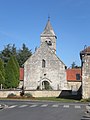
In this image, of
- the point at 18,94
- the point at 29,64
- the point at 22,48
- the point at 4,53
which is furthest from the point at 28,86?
the point at 22,48

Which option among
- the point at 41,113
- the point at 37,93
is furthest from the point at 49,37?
the point at 41,113

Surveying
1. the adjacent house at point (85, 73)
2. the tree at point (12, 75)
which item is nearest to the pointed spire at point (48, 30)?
the tree at point (12, 75)

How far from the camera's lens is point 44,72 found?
6731 centimetres

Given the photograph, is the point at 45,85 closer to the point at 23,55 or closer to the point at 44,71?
the point at 44,71

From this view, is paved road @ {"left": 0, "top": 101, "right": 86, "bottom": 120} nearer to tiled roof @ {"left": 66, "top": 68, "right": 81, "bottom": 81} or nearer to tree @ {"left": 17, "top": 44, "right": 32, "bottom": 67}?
tiled roof @ {"left": 66, "top": 68, "right": 81, "bottom": 81}

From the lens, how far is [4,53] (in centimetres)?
10869

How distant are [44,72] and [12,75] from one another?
7455mm

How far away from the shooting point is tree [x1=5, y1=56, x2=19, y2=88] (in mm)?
69688

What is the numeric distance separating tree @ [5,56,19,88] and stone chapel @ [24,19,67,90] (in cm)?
407

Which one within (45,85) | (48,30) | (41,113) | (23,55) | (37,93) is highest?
(48,30)

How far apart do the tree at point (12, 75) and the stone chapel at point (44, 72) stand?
13.4 ft

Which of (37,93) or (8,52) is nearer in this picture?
(37,93)

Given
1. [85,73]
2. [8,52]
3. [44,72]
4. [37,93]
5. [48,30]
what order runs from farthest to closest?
1. [8,52]
2. [48,30]
3. [44,72]
4. [37,93]
5. [85,73]

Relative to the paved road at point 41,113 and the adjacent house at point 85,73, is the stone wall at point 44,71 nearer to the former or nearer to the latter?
the adjacent house at point 85,73
